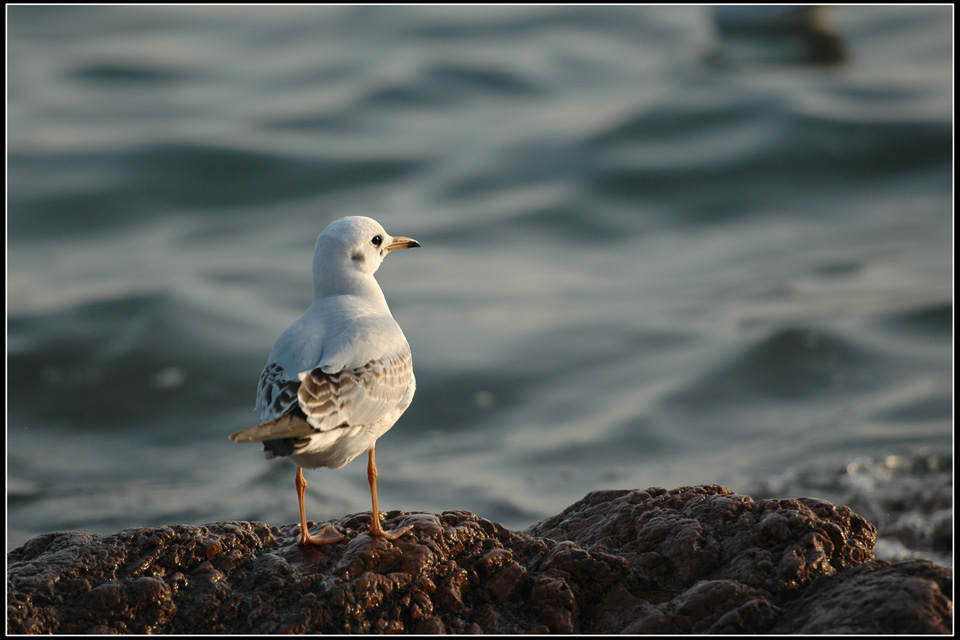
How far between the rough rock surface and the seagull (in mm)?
350

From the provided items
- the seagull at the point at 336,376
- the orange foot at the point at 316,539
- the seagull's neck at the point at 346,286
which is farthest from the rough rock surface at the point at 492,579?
the seagull's neck at the point at 346,286

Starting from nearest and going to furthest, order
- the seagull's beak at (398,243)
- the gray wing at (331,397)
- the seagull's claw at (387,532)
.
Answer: the gray wing at (331,397), the seagull's claw at (387,532), the seagull's beak at (398,243)

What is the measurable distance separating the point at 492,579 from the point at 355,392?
47.4 inches

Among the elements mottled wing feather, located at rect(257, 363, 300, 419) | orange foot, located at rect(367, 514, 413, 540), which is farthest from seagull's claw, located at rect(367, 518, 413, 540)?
mottled wing feather, located at rect(257, 363, 300, 419)

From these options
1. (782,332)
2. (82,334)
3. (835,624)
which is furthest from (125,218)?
(835,624)

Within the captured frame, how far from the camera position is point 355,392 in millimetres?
5059

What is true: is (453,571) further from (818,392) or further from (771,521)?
(818,392)

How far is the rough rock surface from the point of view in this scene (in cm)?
423

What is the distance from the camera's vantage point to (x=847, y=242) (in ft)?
59.9

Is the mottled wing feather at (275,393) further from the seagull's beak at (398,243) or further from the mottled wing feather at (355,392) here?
the seagull's beak at (398,243)

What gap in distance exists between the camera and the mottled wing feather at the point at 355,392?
15.7 ft

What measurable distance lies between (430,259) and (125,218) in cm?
668

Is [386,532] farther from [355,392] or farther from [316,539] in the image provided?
[355,392]

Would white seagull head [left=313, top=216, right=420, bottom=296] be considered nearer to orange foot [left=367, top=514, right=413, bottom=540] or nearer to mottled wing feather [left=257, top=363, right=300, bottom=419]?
mottled wing feather [left=257, top=363, right=300, bottom=419]
